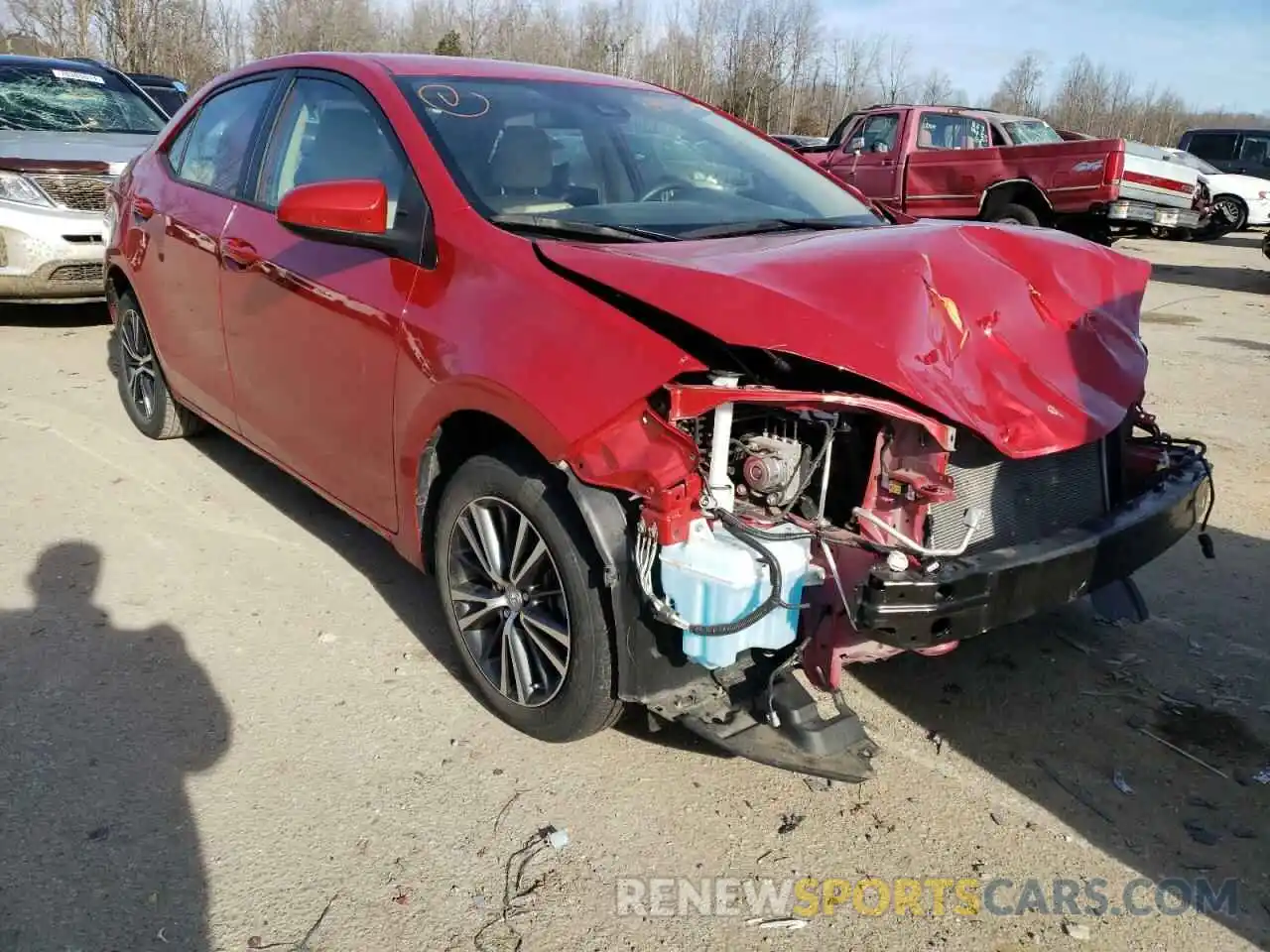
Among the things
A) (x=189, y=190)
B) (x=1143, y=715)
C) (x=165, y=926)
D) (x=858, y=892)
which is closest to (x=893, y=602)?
(x=858, y=892)

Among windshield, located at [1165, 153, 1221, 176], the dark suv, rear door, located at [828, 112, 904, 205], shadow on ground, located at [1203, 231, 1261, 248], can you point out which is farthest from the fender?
the dark suv

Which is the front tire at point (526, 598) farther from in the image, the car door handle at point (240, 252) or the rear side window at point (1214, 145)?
the rear side window at point (1214, 145)

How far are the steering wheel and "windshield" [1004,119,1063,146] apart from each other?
483 inches

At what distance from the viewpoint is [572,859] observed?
8.53 ft

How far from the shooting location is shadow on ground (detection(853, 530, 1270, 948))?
8.87ft

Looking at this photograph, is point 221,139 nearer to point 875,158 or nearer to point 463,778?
point 463,778

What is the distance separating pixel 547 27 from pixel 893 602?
47.1 metres

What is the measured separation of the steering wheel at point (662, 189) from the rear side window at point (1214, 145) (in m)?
22.5

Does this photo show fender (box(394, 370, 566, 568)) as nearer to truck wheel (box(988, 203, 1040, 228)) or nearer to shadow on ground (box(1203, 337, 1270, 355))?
shadow on ground (box(1203, 337, 1270, 355))

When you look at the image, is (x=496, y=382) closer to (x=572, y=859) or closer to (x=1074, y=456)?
(x=572, y=859)

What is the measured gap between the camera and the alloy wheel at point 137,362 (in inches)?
211

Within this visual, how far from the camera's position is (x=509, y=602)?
3.03 m

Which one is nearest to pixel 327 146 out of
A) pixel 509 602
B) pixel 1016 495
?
pixel 509 602

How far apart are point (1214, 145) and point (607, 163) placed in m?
22.9
